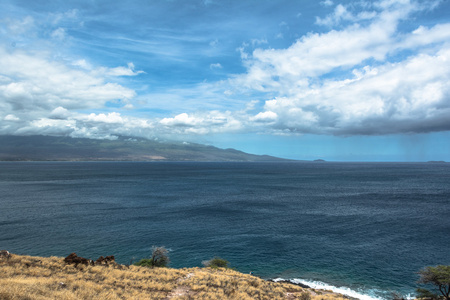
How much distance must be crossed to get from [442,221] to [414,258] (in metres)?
35.2

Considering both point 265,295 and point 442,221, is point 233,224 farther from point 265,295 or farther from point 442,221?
point 442,221

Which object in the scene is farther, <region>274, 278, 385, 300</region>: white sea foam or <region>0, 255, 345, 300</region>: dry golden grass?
<region>274, 278, 385, 300</region>: white sea foam

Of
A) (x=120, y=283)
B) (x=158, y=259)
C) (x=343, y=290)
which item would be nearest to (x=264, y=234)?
(x=343, y=290)

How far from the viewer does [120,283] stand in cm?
2264

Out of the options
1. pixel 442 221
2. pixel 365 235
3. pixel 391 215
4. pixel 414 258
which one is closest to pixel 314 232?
pixel 365 235

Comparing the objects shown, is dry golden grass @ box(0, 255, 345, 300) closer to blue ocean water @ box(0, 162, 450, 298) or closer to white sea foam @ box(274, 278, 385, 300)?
white sea foam @ box(274, 278, 385, 300)

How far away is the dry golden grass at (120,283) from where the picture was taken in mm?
17859

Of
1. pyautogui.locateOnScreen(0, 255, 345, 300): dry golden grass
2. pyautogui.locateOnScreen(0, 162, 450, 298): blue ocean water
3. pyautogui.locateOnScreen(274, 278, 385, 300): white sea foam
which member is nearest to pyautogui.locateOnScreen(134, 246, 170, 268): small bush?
pyautogui.locateOnScreen(0, 162, 450, 298): blue ocean water

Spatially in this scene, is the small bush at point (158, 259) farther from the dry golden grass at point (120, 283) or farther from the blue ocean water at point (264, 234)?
the dry golden grass at point (120, 283)

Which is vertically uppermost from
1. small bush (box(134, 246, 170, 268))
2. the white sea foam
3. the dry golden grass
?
the dry golden grass

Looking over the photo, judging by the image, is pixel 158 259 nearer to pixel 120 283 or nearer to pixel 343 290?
pixel 120 283

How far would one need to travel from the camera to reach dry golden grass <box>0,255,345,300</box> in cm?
1786

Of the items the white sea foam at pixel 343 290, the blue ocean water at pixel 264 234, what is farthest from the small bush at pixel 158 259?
the white sea foam at pixel 343 290

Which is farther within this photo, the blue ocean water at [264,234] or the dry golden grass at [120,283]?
the blue ocean water at [264,234]
